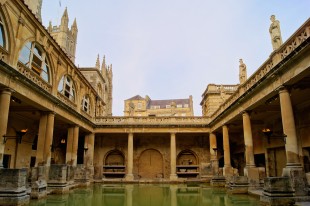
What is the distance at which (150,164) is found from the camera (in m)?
26.6

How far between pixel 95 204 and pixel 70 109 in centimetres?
925

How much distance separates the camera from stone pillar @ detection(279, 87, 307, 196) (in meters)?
8.82

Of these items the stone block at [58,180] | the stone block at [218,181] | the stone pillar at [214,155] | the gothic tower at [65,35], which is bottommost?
the stone block at [218,181]

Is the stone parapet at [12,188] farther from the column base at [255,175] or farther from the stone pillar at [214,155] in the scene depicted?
the stone pillar at [214,155]

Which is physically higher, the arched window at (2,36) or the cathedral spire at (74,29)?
the cathedral spire at (74,29)

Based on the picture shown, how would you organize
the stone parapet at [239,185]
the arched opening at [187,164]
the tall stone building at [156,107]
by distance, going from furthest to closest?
1. the tall stone building at [156,107]
2. the arched opening at [187,164]
3. the stone parapet at [239,185]

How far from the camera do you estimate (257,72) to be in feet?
40.8

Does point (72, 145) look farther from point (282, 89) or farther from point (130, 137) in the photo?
point (282, 89)

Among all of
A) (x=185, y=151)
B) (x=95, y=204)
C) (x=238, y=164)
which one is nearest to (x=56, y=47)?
(x=95, y=204)

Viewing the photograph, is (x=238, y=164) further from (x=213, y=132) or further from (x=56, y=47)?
(x=56, y=47)

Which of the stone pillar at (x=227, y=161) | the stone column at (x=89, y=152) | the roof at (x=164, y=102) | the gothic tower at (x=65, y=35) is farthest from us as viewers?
the roof at (x=164, y=102)

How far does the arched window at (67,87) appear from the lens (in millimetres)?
17031

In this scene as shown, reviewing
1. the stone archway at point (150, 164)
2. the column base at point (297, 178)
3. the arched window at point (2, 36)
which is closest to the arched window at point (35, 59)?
the arched window at point (2, 36)

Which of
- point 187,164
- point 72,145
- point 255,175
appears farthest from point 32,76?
point 187,164
